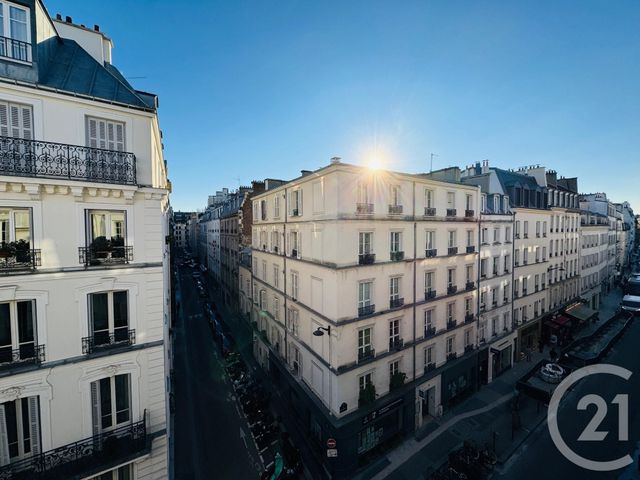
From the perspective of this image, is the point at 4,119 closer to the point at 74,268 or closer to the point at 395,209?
the point at 74,268

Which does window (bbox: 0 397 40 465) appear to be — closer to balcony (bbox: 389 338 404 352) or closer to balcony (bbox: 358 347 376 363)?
balcony (bbox: 358 347 376 363)

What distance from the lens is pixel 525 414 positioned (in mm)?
20578

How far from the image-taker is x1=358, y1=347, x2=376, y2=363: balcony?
53.3ft

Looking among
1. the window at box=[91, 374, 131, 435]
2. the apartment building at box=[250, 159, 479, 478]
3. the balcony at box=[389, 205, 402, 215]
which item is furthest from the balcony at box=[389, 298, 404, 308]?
the window at box=[91, 374, 131, 435]

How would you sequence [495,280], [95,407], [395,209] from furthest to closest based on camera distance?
[495,280] < [395,209] < [95,407]

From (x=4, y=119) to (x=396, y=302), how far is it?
18448 millimetres

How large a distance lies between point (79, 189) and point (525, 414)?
2924 cm

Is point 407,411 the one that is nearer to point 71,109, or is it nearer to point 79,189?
point 79,189

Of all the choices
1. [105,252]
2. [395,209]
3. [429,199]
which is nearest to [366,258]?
[395,209]

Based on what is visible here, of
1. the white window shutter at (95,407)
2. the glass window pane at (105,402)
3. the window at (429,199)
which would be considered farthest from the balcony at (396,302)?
the white window shutter at (95,407)

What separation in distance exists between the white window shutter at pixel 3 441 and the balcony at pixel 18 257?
4.31 metres

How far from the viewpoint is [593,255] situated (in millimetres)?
41375

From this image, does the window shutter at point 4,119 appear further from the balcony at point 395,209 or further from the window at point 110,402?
the balcony at point 395,209

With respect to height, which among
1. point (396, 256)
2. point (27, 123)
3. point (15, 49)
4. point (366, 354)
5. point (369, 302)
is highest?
point (15, 49)
